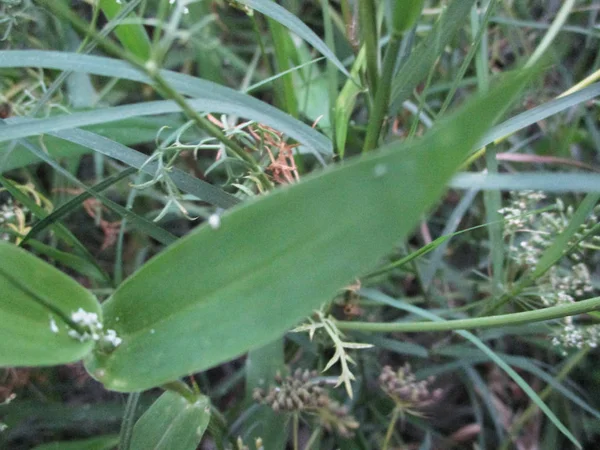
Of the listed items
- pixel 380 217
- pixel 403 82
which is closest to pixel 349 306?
pixel 403 82

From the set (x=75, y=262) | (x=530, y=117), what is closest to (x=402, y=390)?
(x=530, y=117)

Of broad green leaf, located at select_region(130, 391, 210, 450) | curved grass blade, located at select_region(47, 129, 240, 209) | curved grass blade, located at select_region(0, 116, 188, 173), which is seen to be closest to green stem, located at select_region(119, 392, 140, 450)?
broad green leaf, located at select_region(130, 391, 210, 450)

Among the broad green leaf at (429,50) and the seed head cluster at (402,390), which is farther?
the seed head cluster at (402,390)

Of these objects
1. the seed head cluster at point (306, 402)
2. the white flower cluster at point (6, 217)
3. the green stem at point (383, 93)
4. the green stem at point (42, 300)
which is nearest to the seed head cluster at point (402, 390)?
the seed head cluster at point (306, 402)

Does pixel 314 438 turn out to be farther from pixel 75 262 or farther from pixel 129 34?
pixel 129 34

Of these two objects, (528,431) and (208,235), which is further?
(528,431)

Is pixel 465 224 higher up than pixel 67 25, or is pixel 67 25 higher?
pixel 67 25

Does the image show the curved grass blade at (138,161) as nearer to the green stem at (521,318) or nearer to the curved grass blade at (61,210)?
the curved grass blade at (61,210)

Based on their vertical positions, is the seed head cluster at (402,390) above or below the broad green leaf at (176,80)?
below

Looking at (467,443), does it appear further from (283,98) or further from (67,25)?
(67,25)
